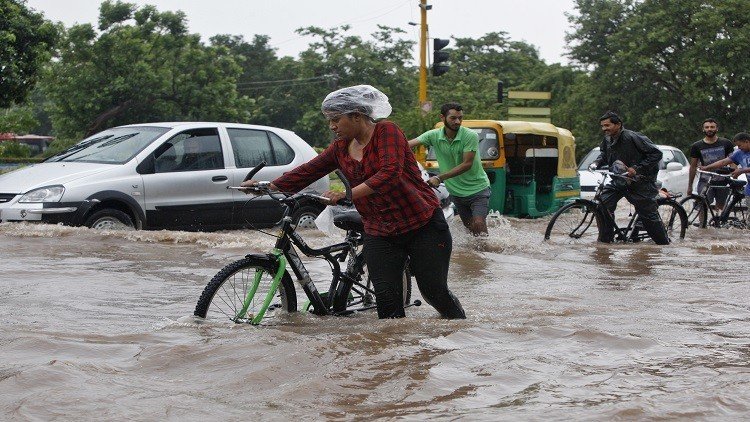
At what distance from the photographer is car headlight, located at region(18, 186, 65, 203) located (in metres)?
11.7

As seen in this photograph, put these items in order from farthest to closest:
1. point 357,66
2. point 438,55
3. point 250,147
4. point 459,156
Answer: point 357,66 < point 438,55 < point 250,147 < point 459,156

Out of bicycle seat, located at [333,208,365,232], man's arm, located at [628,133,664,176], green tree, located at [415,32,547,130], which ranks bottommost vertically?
bicycle seat, located at [333,208,365,232]

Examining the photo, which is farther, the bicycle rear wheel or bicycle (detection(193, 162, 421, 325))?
the bicycle rear wheel

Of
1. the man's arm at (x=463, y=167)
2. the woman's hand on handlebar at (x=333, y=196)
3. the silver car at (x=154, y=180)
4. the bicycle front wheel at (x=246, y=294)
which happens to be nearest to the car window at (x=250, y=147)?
the silver car at (x=154, y=180)

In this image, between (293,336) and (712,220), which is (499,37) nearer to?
(712,220)

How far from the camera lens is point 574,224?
13.3 m

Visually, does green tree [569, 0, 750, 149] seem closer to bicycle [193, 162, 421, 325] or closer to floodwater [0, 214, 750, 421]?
floodwater [0, 214, 750, 421]

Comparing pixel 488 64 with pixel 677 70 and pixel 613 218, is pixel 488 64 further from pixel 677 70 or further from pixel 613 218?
pixel 613 218

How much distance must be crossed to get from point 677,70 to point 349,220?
4058cm

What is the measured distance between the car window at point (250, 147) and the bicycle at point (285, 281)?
633 centimetres

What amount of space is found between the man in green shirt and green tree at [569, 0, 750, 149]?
33863 millimetres

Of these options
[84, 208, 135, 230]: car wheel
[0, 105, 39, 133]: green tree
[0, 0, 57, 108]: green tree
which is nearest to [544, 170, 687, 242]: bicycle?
[84, 208, 135, 230]: car wheel

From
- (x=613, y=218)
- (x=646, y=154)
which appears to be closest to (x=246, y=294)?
(x=646, y=154)

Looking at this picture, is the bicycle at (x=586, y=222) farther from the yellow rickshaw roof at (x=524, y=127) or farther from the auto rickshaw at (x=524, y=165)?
the yellow rickshaw roof at (x=524, y=127)
